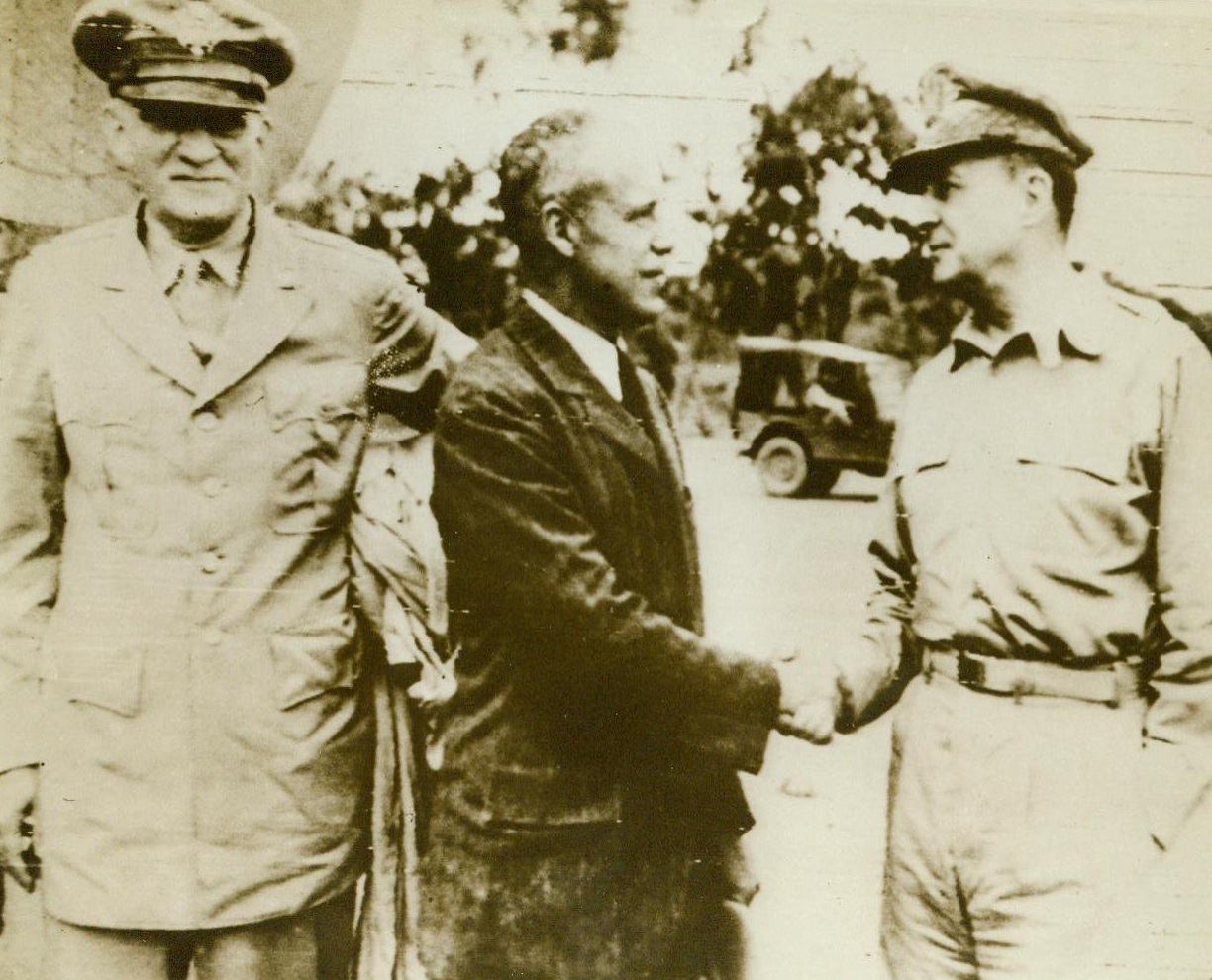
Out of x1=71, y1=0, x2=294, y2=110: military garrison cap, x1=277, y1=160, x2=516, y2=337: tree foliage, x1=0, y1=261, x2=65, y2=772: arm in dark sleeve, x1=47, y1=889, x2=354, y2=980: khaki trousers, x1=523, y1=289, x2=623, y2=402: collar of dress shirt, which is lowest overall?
x1=47, y1=889, x2=354, y2=980: khaki trousers

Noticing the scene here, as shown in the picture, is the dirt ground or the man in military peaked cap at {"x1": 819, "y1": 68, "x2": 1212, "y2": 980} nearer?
the man in military peaked cap at {"x1": 819, "y1": 68, "x2": 1212, "y2": 980}

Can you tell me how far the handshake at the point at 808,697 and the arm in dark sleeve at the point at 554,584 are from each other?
0.30ft

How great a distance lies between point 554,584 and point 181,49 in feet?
4.09

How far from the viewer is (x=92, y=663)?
208 centimetres

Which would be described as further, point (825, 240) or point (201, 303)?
point (825, 240)

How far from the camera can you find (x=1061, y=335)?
81.6 inches

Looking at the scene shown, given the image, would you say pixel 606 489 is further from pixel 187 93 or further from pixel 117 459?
pixel 187 93

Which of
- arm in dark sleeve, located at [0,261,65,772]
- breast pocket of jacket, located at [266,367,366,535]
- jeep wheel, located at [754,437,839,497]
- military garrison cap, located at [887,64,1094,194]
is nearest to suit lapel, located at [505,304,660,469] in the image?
jeep wheel, located at [754,437,839,497]

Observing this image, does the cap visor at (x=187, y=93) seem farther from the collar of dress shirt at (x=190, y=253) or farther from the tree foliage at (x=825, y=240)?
the tree foliage at (x=825, y=240)

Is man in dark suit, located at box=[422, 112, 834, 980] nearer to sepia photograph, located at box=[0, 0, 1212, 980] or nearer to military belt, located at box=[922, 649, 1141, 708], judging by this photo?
sepia photograph, located at box=[0, 0, 1212, 980]

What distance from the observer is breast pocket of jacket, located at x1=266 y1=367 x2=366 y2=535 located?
6.70 ft

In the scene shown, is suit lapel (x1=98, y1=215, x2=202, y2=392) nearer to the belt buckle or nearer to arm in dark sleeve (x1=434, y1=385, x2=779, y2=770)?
arm in dark sleeve (x1=434, y1=385, x2=779, y2=770)

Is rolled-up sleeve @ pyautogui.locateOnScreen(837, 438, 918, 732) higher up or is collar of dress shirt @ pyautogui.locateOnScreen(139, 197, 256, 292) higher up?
collar of dress shirt @ pyautogui.locateOnScreen(139, 197, 256, 292)

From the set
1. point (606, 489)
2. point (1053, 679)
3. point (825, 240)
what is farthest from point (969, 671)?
point (825, 240)
